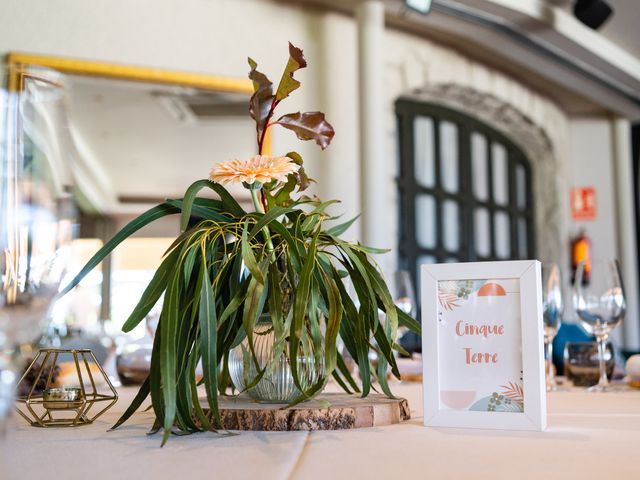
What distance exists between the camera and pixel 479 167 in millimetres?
4914

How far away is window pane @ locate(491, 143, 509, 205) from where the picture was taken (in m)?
5.11

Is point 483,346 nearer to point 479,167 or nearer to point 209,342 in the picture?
point 209,342

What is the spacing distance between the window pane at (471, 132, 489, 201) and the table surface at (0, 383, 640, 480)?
4.20m

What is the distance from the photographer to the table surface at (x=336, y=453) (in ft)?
1.64

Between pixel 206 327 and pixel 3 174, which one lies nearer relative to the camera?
pixel 3 174

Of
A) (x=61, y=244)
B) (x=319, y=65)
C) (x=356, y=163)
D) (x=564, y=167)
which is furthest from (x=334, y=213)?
(x=61, y=244)

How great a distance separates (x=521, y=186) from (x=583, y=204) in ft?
2.13

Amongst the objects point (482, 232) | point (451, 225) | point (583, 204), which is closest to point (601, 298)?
point (451, 225)

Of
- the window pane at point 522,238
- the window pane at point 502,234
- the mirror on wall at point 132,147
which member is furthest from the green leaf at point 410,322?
the window pane at point 522,238

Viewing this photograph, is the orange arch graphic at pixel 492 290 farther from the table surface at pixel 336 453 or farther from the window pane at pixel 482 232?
the window pane at pixel 482 232

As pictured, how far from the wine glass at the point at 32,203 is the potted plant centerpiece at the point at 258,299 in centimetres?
20

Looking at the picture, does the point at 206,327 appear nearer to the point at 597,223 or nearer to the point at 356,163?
the point at 356,163

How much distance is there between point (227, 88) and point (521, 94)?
2.32m

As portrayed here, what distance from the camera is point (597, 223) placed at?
5.70 m
